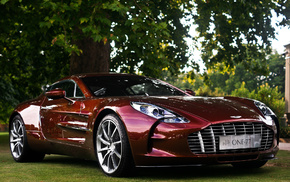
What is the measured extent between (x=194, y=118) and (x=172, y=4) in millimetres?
13237

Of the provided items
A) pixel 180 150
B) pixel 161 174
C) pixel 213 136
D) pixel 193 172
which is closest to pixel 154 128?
pixel 180 150

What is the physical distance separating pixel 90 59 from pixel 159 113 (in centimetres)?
733

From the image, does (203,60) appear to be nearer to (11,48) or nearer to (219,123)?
(11,48)

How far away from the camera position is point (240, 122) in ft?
17.8

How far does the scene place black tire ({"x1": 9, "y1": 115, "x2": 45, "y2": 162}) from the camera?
26.2 ft

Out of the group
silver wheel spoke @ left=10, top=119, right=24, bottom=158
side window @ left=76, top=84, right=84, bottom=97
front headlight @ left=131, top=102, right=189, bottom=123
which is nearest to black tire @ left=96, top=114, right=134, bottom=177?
front headlight @ left=131, top=102, right=189, bottom=123

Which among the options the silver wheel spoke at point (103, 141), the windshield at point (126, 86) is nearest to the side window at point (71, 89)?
the windshield at point (126, 86)

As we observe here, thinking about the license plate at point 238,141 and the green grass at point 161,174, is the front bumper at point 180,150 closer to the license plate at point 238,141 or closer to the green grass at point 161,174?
the license plate at point 238,141

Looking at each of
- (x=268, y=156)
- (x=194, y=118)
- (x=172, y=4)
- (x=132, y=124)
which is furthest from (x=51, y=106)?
(x=172, y=4)

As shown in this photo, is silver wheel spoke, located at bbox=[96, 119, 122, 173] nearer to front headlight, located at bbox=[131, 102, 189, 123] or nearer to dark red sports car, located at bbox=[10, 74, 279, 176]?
dark red sports car, located at bbox=[10, 74, 279, 176]

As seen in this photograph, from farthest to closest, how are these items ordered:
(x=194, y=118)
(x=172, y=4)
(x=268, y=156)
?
1. (x=172, y=4)
2. (x=268, y=156)
3. (x=194, y=118)

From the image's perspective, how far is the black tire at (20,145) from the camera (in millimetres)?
7992

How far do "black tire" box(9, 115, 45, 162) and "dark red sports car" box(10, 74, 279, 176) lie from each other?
114 cm

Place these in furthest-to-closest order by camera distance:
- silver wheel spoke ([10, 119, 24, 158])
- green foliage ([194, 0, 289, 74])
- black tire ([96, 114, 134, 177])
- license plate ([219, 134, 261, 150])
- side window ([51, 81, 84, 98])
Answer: green foliage ([194, 0, 289, 74]) < silver wheel spoke ([10, 119, 24, 158]) < side window ([51, 81, 84, 98]) < black tire ([96, 114, 134, 177]) < license plate ([219, 134, 261, 150])
